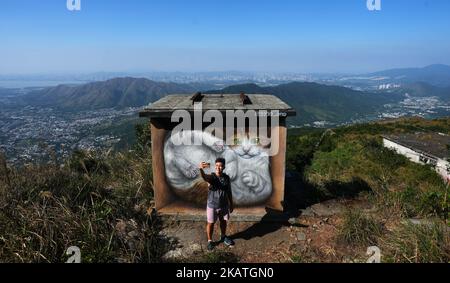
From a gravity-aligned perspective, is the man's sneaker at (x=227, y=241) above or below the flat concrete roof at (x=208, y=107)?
below

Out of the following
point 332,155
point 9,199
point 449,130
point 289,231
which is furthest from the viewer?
point 449,130

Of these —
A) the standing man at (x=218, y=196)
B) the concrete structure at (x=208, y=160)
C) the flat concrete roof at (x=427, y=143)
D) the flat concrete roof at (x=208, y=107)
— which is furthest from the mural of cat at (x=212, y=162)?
the flat concrete roof at (x=427, y=143)

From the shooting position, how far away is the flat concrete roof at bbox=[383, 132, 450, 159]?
23669 millimetres

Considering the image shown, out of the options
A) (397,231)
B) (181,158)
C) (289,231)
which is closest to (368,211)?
(397,231)

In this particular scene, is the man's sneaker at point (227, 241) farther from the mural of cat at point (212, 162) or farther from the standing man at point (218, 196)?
the mural of cat at point (212, 162)

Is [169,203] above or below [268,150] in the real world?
below

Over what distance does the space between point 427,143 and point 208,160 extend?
28.5 m

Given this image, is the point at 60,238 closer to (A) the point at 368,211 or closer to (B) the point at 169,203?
(B) the point at 169,203

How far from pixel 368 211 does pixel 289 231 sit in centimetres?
179

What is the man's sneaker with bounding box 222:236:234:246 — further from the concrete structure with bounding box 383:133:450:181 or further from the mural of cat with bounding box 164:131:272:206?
the concrete structure with bounding box 383:133:450:181

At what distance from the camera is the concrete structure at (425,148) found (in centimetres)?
2223
